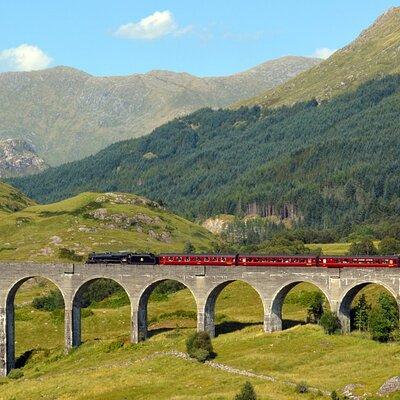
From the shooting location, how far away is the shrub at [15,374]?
105m

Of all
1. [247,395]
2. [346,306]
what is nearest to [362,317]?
[346,306]

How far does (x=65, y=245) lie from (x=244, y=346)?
102m

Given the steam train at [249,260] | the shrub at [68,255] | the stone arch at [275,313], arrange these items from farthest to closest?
1. the shrub at [68,255]
2. the stone arch at [275,313]
3. the steam train at [249,260]

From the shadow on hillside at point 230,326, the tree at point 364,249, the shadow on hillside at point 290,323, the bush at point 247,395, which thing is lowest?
the bush at point 247,395

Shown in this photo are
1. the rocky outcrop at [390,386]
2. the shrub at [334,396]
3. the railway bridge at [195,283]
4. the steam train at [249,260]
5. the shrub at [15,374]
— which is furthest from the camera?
the shrub at [15,374]

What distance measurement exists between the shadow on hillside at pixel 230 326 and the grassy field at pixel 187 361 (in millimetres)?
136

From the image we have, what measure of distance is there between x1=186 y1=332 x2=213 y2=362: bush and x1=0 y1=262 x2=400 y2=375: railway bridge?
1101 centimetres

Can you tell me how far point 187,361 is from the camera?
89.3 metres

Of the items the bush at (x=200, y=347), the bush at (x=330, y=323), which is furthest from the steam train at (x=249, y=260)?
the bush at (x=200, y=347)

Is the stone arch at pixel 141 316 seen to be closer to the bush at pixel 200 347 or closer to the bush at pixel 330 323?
the bush at pixel 200 347

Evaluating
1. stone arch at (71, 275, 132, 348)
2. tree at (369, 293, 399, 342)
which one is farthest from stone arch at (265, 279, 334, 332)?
stone arch at (71, 275, 132, 348)

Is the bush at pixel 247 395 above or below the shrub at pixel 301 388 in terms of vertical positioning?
above

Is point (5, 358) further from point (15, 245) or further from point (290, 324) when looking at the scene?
point (15, 245)

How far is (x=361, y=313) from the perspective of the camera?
95.9 metres
